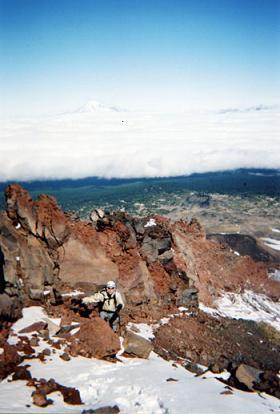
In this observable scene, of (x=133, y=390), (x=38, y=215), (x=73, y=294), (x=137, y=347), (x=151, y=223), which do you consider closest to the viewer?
(x=133, y=390)

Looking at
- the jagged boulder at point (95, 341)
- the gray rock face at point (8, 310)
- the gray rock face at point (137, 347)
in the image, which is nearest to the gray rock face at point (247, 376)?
the gray rock face at point (137, 347)

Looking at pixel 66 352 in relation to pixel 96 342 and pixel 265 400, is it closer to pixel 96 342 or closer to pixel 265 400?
pixel 96 342

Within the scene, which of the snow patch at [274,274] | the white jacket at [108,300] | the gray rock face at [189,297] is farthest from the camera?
the snow patch at [274,274]

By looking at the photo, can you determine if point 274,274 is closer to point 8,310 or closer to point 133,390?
point 8,310

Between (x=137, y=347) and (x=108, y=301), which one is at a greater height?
(x=108, y=301)

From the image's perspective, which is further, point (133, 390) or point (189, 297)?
point (189, 297)

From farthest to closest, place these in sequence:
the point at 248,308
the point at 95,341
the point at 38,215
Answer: the point at 248,308 → the point at 38,215 → the point at 95,341

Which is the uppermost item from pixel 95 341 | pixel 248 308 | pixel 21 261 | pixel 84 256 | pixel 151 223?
pixel 151 223

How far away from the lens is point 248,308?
116 ft

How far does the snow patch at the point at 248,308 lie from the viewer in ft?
104

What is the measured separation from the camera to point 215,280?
1513 inches

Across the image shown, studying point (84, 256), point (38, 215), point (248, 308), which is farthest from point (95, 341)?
point (248, 308)

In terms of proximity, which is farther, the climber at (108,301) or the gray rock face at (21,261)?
the gray rock face at (21,261)

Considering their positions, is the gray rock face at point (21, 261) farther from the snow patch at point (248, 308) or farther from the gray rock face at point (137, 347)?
the snow patch at point (248, 308)
